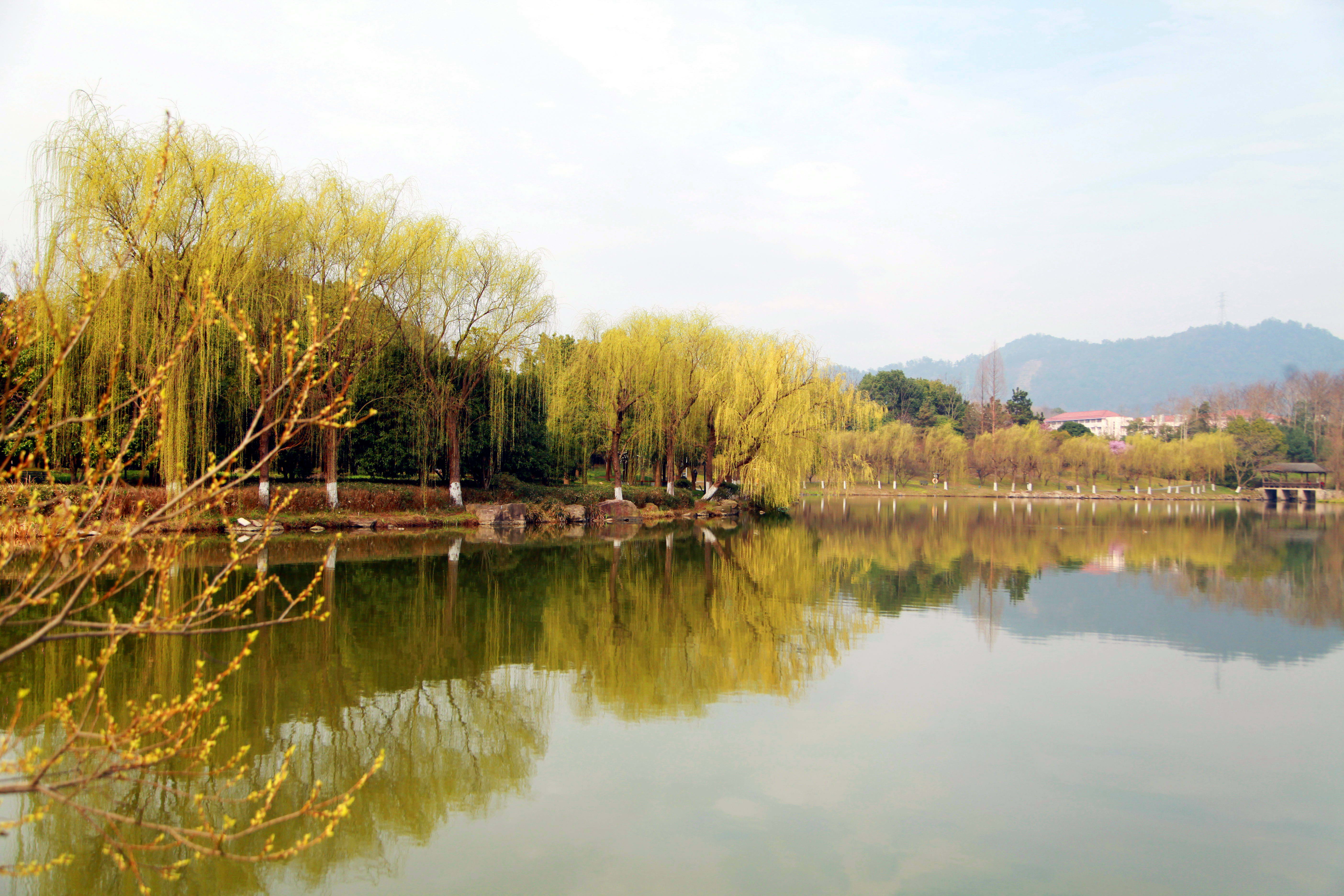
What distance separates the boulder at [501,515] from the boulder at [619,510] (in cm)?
303

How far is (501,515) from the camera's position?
22.8 meters

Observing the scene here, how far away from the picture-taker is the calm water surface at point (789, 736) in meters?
4.39

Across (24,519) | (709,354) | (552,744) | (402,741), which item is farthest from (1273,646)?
(709,354)

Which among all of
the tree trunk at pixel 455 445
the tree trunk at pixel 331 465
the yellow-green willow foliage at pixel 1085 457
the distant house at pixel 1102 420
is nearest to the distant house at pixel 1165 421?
the yellow-green willow foliage at pixel 1085 457

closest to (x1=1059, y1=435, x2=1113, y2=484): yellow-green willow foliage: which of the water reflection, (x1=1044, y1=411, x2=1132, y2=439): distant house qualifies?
the water reflection

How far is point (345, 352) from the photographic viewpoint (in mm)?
17609

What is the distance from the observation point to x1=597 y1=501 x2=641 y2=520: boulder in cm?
2591

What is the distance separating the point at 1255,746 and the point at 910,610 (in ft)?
17.1

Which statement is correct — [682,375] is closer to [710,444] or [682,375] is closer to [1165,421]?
[710,444]

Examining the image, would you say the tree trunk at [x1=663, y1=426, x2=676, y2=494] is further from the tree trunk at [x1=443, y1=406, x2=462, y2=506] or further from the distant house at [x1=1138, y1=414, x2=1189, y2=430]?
the distant house at [x1=1138, y1=414, x2=1189, y2=430]

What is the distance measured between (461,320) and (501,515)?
5341 mm

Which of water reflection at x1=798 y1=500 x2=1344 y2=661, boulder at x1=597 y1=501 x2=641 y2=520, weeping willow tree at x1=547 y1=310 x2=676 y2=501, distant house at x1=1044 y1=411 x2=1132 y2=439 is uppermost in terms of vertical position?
distant house at x1=1044 y1=411 x2=1132 y2=439

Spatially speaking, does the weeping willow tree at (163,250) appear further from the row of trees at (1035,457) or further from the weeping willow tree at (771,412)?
the row of trees at (1035,457)

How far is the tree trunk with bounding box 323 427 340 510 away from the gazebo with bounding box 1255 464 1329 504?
5896 cm
